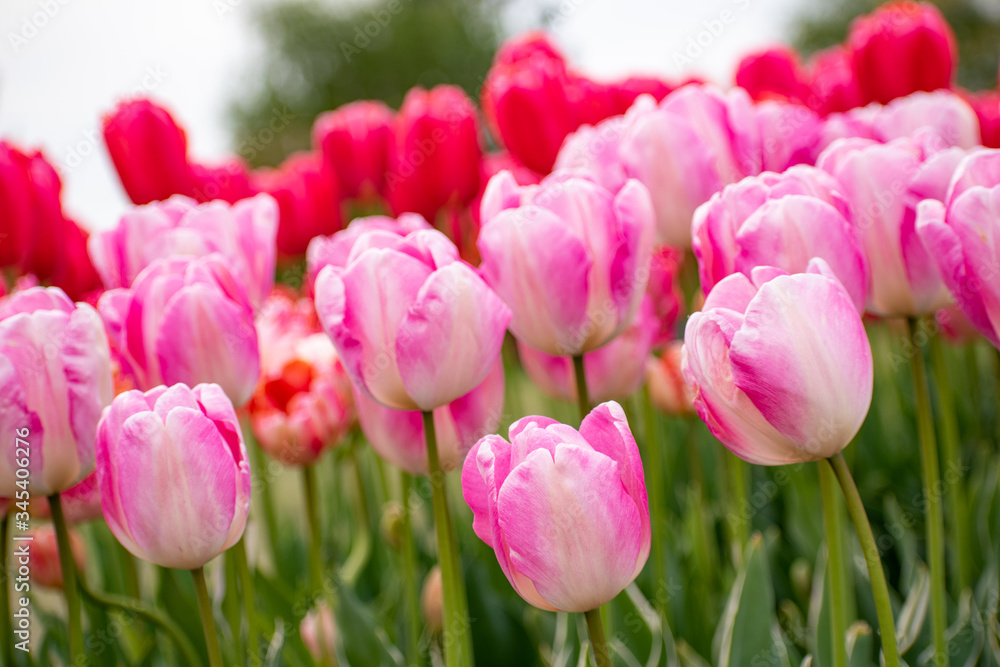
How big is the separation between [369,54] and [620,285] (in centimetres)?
1542

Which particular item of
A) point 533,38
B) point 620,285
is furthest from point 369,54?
point 620,285

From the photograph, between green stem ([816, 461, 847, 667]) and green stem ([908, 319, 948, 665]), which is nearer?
green stem ([816, 461, 847, 667])

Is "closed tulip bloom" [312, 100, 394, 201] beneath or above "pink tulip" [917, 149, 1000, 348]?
above

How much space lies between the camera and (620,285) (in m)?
0.74

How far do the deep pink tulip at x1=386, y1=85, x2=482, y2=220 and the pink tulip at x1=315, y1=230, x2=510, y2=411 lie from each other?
0.69m

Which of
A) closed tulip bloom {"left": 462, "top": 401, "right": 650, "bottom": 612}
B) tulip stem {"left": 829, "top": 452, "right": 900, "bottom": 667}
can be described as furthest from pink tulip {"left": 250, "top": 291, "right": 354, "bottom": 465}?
tulip stem {"left": 829, "top": 452, "right": 900, "bottom": 667}

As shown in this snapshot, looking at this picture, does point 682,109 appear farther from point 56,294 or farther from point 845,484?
point 56,294

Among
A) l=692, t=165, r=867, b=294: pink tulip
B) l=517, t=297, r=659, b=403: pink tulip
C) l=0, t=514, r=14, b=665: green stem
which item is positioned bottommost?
l=0, t=514, r=14, b=665: green stem

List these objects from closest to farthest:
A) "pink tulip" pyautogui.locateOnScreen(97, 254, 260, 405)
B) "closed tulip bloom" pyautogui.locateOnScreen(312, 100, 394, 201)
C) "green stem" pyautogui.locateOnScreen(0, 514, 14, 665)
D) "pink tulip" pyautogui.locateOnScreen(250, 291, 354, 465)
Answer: "pink tulip" pyautogui.locateOnScreen(97, 254, 260, 405) < "green stem" pyautogui.locateOnScreen(0, 514, 14, 665) < "pink tulip" pyautogui.locateOnScreen(250, 291, 354, 465) < "closed tulip bloom" pyautogui.locateOnScreen(312, 100, 394, 201)

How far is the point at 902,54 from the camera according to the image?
4.58 feet

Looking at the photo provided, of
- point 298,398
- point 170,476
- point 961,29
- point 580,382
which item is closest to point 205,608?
point 170,476

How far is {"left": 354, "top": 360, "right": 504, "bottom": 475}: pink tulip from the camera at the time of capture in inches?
31.2

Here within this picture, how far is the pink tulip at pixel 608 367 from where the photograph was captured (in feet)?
3.20

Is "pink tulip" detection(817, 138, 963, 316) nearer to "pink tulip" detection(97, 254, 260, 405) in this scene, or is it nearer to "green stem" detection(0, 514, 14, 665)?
"pink tulip" detection(97, 254, 260, 405)
